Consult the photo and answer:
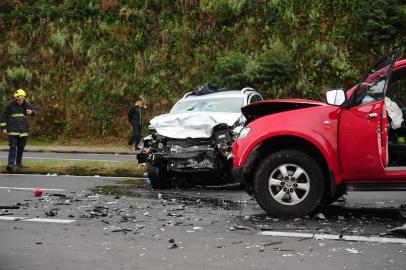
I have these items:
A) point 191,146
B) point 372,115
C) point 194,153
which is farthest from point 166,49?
point 372,115

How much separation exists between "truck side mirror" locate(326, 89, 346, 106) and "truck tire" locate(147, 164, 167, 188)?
3.99 metres

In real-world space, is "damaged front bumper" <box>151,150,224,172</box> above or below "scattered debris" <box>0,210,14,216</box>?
above

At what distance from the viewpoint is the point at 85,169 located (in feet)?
43.6

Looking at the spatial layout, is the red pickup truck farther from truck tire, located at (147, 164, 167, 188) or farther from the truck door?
truck tire, located at (147, 164, 167, 188)

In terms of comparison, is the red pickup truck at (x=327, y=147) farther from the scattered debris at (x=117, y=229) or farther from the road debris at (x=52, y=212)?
the road debris at (x=52, y=212)

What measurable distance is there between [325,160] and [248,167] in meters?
0.94

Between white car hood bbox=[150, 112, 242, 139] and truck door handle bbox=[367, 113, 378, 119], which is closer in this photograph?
truck door handle bbox=[367, 113, 378, 119]

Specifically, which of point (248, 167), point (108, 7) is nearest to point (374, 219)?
point (248, 167)

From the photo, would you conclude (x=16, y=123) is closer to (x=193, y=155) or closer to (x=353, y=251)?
(x=193, y=155)

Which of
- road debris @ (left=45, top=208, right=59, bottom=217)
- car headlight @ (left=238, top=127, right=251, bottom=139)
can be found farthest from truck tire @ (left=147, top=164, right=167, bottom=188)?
car headlight @ (left=238, top=127, right=251, bottom=139)

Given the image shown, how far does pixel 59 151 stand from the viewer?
23.4m

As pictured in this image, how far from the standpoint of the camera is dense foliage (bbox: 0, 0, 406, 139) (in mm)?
23953

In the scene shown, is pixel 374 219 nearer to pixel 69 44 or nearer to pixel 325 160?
pixel 325 160

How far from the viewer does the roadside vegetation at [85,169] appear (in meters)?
12.9
